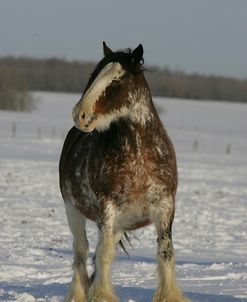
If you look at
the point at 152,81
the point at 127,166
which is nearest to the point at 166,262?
the point at 127,166

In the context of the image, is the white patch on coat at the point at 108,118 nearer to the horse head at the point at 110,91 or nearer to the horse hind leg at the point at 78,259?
the horse head at the point at 110,91

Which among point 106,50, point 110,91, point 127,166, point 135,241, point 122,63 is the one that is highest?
point 106,50

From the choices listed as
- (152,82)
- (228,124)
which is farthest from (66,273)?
(152,82)

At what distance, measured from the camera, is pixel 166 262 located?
6160 millimetres

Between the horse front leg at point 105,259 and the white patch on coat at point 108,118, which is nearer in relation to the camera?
the white patch on coat at point 108,118

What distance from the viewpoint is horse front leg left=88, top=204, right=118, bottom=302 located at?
19.6ft

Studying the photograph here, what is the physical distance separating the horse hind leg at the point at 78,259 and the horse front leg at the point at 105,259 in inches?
32.0

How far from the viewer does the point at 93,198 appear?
625 cm

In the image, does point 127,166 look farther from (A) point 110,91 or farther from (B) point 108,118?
(A) point 110,91

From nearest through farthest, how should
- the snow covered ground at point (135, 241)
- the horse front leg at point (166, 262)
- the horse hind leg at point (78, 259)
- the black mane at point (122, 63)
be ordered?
the black mane at point (122, 63) < the horse front leg at point (166, 262) < the horse hind leg at point (78, 259) < the snow covered ground at point (135, 241)

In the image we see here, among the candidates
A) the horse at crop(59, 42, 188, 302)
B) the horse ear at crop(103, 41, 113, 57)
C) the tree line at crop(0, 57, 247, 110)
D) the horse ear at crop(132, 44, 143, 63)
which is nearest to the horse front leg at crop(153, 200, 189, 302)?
the horse at crop(59, 42, 188, 302)

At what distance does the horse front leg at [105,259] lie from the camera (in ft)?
19.6

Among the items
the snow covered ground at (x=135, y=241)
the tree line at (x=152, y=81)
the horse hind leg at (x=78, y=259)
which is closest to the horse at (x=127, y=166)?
the snow covered ground at (x=135, y=241)

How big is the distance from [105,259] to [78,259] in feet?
3.52
